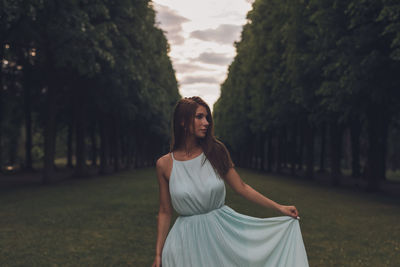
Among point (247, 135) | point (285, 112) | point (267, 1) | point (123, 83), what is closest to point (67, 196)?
point (123, 83)

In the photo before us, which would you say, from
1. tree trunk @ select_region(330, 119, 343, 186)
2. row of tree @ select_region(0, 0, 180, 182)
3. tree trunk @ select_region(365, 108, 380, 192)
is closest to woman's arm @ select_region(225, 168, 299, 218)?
row of tree @ select_region(0, 0, 180, 182)

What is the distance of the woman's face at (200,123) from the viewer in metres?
3.67

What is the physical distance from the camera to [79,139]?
3030 centimetres

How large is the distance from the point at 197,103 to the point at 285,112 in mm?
28756

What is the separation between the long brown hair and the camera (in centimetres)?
366

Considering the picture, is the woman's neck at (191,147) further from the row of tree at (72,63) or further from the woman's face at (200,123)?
the row of tree at (72,63)

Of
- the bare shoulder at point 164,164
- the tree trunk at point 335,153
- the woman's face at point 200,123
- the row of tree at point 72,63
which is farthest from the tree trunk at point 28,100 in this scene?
the woman's face at point 200,123

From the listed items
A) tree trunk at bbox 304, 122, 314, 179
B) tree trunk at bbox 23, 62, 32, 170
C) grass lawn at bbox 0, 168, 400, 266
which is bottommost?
grass lawn at bbox 0, 168, 400, 266

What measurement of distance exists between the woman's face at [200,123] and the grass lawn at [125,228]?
192 inches

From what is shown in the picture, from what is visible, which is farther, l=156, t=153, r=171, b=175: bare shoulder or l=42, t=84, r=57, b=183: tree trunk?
l=42, t=84, r=57, b=183: tree trunk

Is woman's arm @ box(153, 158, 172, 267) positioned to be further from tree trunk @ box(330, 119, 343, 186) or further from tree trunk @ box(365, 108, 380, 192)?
tree trunk @ box(330, 119, 343, 186)

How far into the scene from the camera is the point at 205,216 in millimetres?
3605

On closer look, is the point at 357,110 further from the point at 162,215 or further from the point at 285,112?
the point at 162,215

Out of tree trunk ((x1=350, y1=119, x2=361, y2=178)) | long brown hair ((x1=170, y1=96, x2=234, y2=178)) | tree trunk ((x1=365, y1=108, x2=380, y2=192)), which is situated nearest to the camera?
long brown hair ((x1=170, y1=96, x2=234, y2=178))
